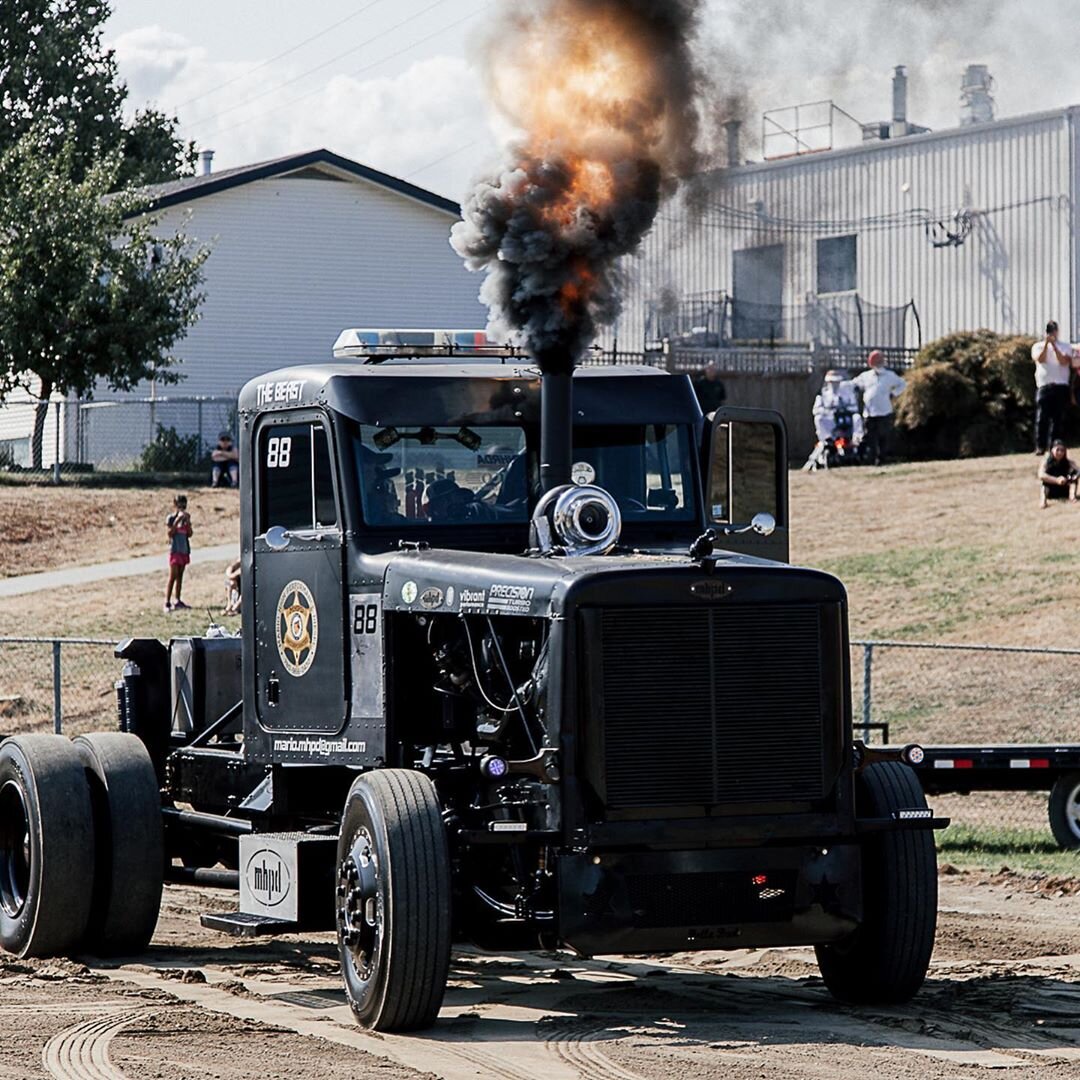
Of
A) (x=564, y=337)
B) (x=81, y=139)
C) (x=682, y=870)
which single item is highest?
(x=81, y=139)

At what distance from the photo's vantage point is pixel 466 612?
9.01 meters

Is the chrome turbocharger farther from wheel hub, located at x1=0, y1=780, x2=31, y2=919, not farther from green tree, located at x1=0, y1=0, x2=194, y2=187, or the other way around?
green tree, located at x1=0, y1=0, x2=194, y2=187

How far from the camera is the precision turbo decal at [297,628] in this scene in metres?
10.2

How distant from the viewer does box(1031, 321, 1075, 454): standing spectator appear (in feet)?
98.0

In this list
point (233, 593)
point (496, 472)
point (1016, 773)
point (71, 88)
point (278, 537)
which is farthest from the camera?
point (71, 88)

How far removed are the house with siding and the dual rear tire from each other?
3524 cm

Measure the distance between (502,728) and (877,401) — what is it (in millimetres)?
26652

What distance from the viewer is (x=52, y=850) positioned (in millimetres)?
10617

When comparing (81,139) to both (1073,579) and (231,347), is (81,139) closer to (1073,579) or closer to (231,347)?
(231,347)

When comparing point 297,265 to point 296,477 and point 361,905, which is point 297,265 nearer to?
point 296,477

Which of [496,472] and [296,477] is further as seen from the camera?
[296,477]

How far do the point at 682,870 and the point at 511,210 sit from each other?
3.70 m

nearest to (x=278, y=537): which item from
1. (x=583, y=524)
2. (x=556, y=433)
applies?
(x=556, y=433)

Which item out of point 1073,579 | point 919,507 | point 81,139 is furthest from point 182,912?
point 81,139
